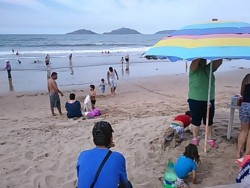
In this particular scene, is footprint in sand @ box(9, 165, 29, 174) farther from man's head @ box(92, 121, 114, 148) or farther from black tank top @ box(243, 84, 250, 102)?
black tank top @ box(243, 84, 250, 102)

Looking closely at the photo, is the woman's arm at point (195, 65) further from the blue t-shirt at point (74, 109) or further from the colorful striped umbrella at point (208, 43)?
the blue t-shirt at point (74, 109)

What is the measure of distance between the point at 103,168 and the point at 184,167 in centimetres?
207

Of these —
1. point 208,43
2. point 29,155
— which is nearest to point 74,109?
point 29,155

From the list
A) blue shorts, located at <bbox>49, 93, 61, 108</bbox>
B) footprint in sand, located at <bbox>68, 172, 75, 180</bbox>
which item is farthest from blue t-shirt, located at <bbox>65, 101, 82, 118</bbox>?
footprint in sand, located at <bbox>68, 172, 75, 180</bbox>

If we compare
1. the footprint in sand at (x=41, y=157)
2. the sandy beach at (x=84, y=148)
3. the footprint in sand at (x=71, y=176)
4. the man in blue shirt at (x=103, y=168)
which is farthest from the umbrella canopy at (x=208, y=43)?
the footprint in sand at (x=41, y=157)

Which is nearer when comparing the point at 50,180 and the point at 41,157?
the point at 50,180

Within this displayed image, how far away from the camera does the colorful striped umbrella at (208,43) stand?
336cm

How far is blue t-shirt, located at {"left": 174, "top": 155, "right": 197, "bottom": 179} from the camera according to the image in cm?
402

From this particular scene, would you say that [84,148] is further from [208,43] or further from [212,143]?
[208,43]

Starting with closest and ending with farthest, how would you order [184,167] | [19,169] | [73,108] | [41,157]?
[184,167] → [19,169] → [41,157] → [73,108]

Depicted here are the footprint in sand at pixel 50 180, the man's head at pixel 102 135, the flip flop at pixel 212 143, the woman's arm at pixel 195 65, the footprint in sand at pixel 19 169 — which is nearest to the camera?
the man's head at pixel 102 135

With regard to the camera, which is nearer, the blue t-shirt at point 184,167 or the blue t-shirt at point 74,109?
the blue t-shirt at point 184,167

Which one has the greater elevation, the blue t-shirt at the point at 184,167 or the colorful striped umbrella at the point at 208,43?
the colorful striped umbrella at the point at 208,43

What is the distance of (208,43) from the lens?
139 inches
